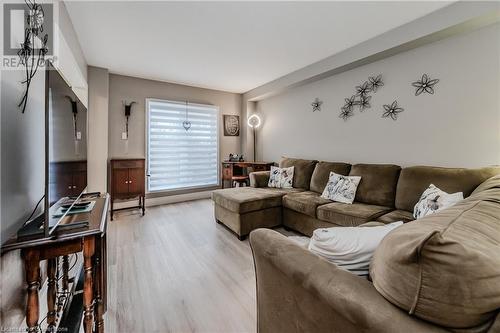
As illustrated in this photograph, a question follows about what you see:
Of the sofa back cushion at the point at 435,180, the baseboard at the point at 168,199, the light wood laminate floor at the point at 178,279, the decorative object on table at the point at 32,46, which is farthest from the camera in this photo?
the baseboard at the point at 168,199

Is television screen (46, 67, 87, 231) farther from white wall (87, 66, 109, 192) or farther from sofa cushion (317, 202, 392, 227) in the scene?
sofa cushion (317, 202, 392, 227)

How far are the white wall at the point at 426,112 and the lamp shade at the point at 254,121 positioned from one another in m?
1.49

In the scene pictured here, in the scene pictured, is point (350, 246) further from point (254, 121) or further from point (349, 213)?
point (254, 121)

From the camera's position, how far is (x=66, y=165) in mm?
1331

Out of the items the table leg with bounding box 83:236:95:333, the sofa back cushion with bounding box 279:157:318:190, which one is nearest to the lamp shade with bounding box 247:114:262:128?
the sofa back cushion with bounding box 279:157:318:190

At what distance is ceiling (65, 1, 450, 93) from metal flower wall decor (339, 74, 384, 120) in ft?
1.97

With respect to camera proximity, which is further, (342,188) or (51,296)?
(342,188)

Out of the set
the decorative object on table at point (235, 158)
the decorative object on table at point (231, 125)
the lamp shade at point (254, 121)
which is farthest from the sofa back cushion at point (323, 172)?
the decorative object on table at point (231, 125)

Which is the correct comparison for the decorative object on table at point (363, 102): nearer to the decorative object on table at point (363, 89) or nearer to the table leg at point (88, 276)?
the decorative object on table at point (363, 89)

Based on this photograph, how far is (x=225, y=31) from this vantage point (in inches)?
101

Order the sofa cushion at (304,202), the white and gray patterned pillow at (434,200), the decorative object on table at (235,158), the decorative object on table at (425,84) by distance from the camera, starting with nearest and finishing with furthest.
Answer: the white and gray patterned pillow at (434,200)
the decorative object on table at (425,84)
the sofa cushion at (304,202)
the decorative object on table at (235,158)

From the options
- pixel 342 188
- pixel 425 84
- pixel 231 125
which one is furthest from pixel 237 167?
pixel 425 84

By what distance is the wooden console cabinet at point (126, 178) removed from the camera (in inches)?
143

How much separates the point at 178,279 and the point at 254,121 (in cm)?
396
